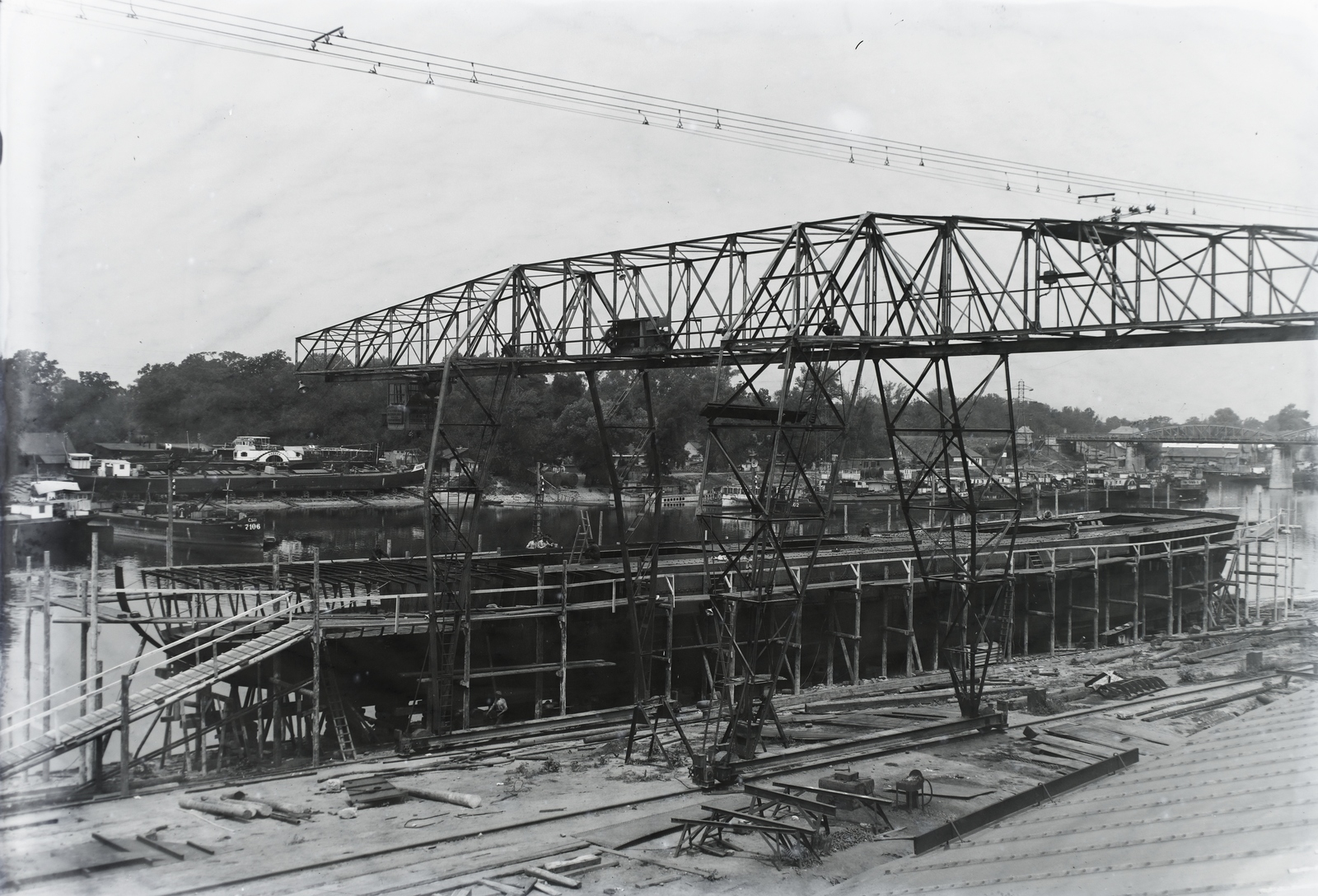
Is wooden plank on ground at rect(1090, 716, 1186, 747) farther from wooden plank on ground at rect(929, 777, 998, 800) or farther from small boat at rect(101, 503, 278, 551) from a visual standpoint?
small boat at rect(101, 503, 278, 551)

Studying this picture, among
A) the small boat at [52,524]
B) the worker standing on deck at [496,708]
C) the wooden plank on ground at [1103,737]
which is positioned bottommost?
the worker standing on deck at [496,708]

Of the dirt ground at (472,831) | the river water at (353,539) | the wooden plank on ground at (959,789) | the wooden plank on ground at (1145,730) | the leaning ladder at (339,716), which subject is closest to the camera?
the dirt ground at (472,831)

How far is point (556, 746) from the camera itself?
22.6m

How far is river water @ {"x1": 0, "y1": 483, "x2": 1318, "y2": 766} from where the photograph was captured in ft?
128

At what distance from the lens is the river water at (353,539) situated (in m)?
39.1

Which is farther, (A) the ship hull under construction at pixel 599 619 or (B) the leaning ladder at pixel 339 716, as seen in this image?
(A) the ship hull under construction at pixel 599 619

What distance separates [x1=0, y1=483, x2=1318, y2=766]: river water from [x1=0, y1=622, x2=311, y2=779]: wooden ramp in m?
5.63

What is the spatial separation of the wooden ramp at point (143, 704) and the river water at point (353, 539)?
5.63 metres

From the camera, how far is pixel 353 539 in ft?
255

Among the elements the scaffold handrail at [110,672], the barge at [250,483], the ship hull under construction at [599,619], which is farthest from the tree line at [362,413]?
the scaffold handrail at [110,672]

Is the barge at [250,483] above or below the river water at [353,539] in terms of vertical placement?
above

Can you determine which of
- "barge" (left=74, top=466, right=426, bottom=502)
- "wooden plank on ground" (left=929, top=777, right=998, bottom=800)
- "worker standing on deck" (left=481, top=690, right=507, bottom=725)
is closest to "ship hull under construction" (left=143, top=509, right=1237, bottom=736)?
"worker standing on deck" (left=481, top=690, right=507, bottom=725)

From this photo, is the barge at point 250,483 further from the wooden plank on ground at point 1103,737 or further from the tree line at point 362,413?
the wooden plank on ground at point 1103,737

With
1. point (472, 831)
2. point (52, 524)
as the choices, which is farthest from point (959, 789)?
point (52, 524)
